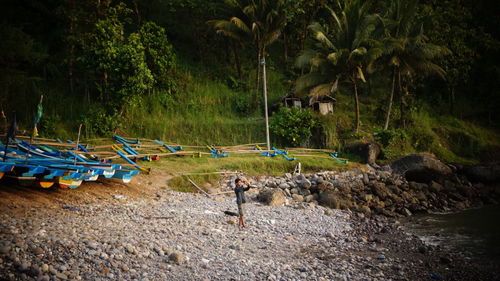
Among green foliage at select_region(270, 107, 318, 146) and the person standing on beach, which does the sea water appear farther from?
green foliage at select_region(270, 107, 318, 146)

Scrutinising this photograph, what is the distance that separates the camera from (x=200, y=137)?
21734 millimetres

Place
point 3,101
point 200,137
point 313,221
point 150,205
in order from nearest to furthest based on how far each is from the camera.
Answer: point 150,205 → point 313,221 → point 3,101 → point 200,137

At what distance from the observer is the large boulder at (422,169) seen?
61.9 feet

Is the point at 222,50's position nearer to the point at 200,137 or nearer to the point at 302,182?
the point at 200,137

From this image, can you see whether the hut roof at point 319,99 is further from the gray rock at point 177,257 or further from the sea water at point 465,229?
the gray rock at point 177,257

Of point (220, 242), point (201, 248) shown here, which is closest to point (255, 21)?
point (220, 242)

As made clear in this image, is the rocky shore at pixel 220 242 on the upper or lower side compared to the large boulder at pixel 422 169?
lower

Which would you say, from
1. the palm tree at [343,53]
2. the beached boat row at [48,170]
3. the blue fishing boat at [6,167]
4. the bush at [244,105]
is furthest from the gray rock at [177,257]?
the bush at [244,105]

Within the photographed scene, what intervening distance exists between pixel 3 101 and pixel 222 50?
60.2 feet

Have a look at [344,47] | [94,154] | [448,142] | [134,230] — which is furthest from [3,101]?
[448,142]

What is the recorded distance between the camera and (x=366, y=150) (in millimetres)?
21172

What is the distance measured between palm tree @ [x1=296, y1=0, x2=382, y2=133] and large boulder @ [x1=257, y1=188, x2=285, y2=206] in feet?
33.5

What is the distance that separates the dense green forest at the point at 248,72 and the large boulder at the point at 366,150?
777 mm

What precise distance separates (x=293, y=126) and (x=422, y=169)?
23.5 feet
